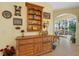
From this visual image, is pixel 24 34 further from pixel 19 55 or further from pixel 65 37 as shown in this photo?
pixel 65 37

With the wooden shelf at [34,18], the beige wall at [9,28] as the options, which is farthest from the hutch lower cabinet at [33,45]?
the wooden shelf at [34,18]

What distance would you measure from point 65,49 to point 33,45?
909 mm

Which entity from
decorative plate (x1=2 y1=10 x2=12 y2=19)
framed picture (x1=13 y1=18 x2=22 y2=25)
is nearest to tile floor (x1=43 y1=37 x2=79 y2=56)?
framed picture (x1=13 y1=18 x2=22 y2=25)

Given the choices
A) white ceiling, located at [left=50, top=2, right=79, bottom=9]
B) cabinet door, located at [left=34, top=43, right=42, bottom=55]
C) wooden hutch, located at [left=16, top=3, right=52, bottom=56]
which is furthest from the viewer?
cabinet door, located at [left=34, top=43, right=42, bottom=55]

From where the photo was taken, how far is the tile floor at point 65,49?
3551mm

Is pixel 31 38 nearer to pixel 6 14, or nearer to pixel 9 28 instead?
pixel 9 28

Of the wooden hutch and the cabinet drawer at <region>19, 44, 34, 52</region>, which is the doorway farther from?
the cabinet drawer at <region>19, 44, 34, 52</region>

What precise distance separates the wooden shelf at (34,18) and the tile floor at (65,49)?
73 cm

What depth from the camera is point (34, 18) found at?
3.68 meters

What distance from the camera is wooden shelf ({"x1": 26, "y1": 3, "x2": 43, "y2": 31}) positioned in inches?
143

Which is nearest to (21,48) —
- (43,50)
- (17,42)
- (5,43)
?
(17,42)

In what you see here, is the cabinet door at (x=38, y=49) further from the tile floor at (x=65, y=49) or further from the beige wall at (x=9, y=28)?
the beige wall at (x=9, y=28)

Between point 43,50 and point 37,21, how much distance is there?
96 centimetres

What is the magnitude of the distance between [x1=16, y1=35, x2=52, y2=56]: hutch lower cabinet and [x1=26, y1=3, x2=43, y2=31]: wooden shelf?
0.96 ft
